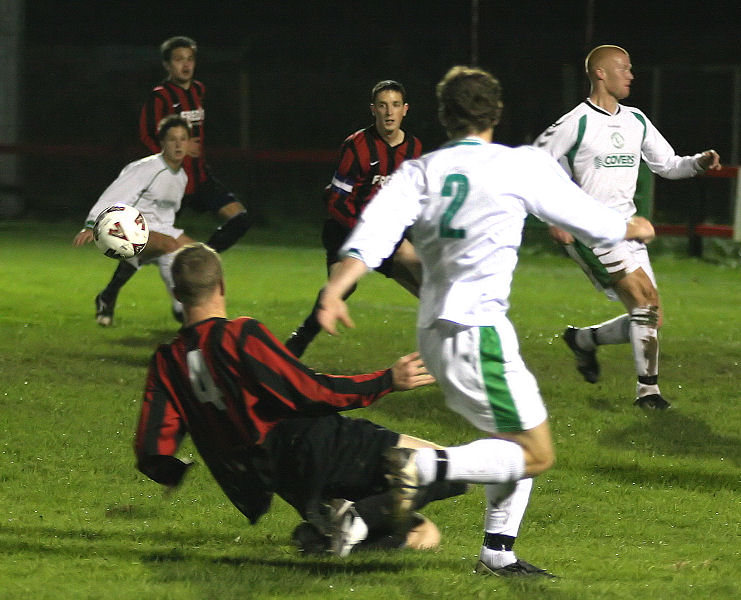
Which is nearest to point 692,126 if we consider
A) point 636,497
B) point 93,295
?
point 93,295

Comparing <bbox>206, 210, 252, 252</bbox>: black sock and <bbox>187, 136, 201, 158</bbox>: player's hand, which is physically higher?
<bbox>187, 136, 201, 158</bbox>: player's hand

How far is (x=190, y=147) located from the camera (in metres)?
10.0

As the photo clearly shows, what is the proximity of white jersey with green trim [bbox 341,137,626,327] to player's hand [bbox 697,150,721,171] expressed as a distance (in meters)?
3.16

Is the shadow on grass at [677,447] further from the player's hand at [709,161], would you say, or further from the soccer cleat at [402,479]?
the soccer cleat at [402,479]

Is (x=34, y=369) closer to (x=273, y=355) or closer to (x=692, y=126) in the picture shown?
(x=273, y=355)

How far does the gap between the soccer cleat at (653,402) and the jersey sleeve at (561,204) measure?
341cm

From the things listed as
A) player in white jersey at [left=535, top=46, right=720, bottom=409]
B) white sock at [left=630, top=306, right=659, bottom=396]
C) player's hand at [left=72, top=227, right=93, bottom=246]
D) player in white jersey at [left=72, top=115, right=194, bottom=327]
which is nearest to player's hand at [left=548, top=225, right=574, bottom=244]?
player in white jersey at [left=535, top=46, right=720, bottom=409]

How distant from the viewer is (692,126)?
2383 centimetres

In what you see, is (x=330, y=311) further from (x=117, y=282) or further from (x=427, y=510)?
(x=117, y=282)

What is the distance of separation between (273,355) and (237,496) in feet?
1.90

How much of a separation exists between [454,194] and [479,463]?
838 mm

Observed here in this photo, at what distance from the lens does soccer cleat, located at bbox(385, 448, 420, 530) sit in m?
4.08

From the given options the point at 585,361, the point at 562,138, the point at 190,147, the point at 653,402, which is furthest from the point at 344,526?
the point at 190,147

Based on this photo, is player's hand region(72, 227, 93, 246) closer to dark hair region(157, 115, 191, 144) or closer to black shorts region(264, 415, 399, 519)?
dark hair region(157, 115, 191, 144)
